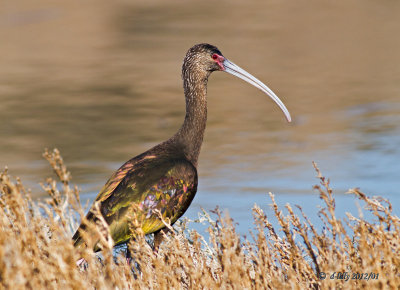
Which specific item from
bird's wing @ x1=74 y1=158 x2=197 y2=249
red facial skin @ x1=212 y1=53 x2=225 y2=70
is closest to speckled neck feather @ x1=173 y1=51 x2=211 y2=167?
red facial skin @ x1=212 y1=53 x2=225 y2=70

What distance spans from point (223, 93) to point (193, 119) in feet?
37.2

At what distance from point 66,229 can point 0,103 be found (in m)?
13.4

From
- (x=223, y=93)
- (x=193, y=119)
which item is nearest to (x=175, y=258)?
(x=193, y=119)

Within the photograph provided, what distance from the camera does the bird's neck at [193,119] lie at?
627cm

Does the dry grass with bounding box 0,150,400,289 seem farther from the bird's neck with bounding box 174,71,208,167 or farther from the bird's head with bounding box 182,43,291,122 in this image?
the bird's head with bounding box 182,43,291,122

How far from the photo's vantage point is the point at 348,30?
24594mm

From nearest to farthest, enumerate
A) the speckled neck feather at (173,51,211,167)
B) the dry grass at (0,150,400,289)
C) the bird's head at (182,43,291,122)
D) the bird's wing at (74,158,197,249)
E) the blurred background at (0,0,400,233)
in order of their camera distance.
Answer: the dry grass at (0,150,400,289), the bird's wing at (74,158,197,249), the speckled neck feather at (173,51,211,167), the bird's head at (182,43,291,122), the blurred background at (0,0,400,233)

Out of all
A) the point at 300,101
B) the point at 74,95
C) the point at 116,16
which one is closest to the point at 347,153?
Answer: the point at 300,101

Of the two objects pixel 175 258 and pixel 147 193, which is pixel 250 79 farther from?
pixel 175 258

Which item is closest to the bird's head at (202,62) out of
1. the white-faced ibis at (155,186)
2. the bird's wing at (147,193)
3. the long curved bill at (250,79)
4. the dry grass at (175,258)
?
the long curved bill at (250,79)

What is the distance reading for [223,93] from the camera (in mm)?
17781

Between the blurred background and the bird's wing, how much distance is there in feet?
8.57

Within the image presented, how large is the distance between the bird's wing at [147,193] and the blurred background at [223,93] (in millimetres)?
2613

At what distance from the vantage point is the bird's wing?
5352 mm
